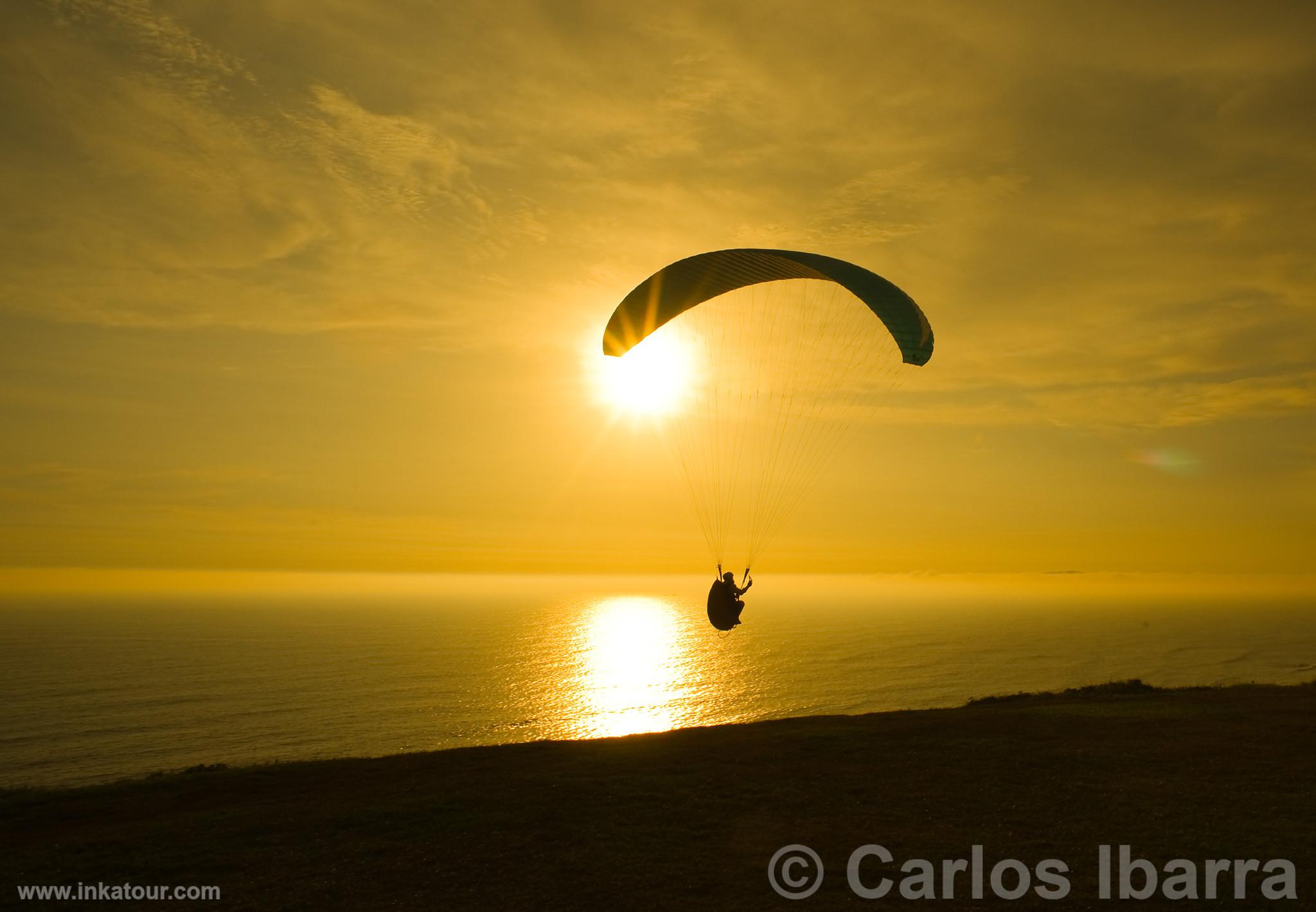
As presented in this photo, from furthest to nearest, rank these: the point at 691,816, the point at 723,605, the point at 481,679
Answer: the point at 481,679 < the point at 723,605 < the point at 691,816

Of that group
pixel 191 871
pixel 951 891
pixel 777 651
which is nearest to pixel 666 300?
pixel 951 891

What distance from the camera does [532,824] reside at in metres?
13.0

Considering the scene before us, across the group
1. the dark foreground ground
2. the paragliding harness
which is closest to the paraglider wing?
the paragliding harness

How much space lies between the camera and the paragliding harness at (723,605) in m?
17.7

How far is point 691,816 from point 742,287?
12.4 meters

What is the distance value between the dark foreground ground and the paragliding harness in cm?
322

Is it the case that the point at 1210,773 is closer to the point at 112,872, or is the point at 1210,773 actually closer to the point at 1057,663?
the point at 112,872

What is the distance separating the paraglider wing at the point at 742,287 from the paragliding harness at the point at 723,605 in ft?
21.5

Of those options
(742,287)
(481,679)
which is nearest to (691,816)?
(742,287)

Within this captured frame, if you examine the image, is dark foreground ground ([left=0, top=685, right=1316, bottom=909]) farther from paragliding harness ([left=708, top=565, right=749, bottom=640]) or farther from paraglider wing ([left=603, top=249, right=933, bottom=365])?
paraglider wing ([left=603, top=249, right=933, bottom=365])

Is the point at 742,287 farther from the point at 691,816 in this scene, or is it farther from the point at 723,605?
the point at 691,816

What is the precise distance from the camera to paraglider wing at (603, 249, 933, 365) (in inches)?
677

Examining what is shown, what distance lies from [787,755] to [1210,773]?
8.50 metres

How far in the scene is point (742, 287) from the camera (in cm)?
1859
